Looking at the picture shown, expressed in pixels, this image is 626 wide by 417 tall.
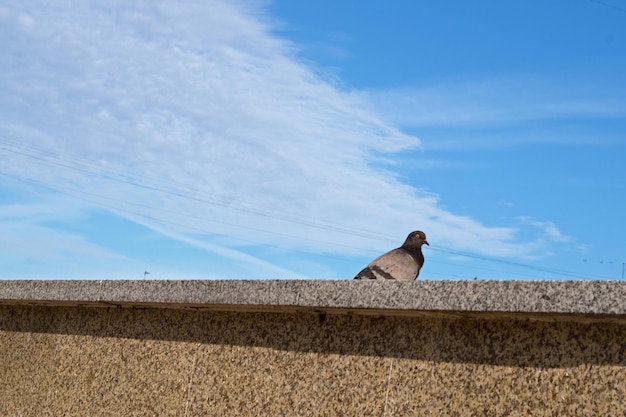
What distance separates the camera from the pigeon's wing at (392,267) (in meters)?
6.50

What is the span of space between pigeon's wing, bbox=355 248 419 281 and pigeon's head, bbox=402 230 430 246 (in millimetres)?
1436

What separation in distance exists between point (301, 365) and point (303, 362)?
0.07 feet

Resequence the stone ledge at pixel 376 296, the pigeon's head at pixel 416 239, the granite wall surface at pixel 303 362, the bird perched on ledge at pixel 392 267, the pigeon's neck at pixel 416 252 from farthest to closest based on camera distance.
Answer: the pigeon's head at pixel 416 239, the pigeon's neck at pixel 416 252, the bird perched on ledge at pixel 392 267, the granite wall surface at pixel 303 362, the stone ledge at pixel 376 296

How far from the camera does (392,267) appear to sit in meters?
6.73

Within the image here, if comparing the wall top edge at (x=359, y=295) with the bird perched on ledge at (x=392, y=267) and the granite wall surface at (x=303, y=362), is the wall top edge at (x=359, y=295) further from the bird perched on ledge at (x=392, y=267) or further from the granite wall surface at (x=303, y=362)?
the bird perched on ledge at (x=392, y=267)

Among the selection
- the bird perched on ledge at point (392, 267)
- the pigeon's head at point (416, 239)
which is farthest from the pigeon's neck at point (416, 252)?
the bird perched on ledge at point (392, 267)

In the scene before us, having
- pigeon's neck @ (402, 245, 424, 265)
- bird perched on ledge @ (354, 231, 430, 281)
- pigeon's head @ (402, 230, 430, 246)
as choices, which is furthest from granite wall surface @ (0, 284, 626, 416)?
pigeon's head @ (402, 230, 430, 246)

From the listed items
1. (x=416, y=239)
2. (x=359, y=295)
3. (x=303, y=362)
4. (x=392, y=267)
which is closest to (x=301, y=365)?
(x=303, y=362)

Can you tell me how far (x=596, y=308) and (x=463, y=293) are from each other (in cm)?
61

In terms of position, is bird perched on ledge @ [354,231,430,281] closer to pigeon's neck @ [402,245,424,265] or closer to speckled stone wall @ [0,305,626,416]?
pigeon's neck @ [402,245,424,265]

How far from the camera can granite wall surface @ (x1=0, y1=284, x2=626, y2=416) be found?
377cm

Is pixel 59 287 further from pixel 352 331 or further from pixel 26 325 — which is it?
pixel 352 331

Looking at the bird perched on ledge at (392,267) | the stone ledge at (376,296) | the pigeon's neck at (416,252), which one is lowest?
the stone ledge at (376,296)

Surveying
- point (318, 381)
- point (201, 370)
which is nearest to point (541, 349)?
point (318, 381)
